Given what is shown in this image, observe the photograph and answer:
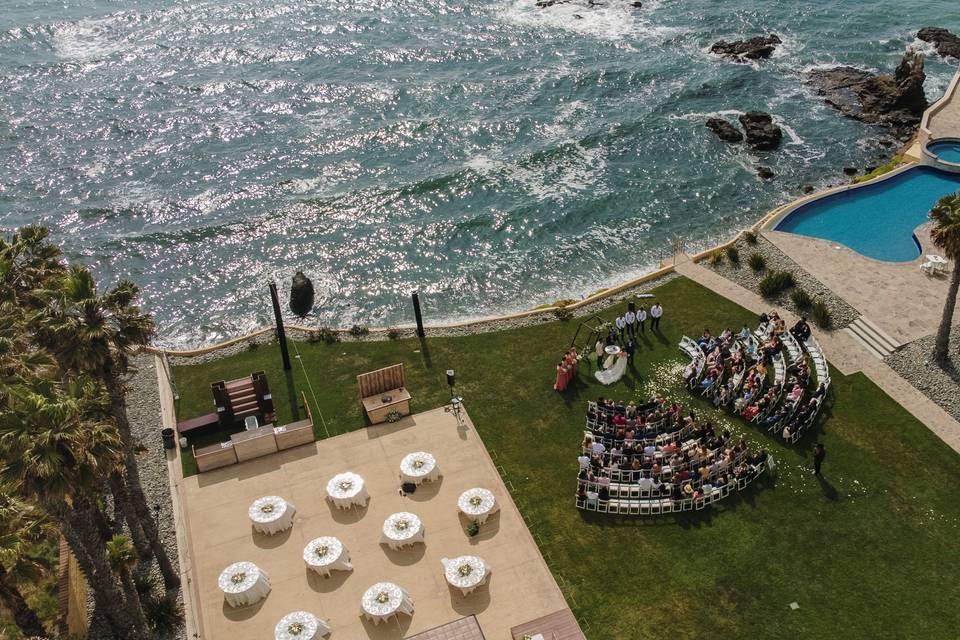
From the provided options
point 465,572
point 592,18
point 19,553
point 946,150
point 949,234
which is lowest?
point 946,150

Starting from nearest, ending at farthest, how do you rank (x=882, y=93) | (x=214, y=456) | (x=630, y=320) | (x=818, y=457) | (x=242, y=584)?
(x=242, y=584), (x=818, y=457), (x=214, y=456), (x=630, y=320), (x=882, y=93)

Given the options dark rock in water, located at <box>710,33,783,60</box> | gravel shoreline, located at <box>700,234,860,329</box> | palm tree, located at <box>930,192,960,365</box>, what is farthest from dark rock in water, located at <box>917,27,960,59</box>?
palm tree, located at <box>930,192,960,365</box>

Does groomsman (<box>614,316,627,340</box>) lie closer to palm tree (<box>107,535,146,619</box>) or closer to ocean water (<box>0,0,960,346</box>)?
ocean water (<box>0,0,960,346</box>)

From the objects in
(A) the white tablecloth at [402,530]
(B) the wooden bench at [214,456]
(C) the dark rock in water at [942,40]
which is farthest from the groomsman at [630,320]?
(C) the dark rock in water at [942,40]

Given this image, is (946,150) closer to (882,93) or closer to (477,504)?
(882,93)

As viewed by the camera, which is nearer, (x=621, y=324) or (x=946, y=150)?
(x=621, y=324)

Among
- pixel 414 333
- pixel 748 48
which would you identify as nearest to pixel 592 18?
pixel 748 48

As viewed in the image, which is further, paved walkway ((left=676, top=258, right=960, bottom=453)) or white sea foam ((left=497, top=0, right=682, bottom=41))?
white sea foam ((left=497, top=0, right=682, bottom=41))
